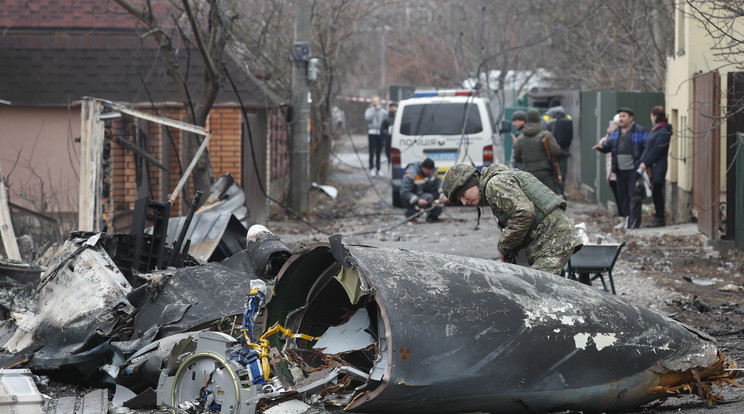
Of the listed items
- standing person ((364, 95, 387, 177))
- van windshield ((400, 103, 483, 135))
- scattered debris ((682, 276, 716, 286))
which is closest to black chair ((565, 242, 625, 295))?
scattered debris ((682, 276, 716, 286))

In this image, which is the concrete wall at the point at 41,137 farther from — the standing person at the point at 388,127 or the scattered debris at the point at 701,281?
the standing person at the point at 388,127

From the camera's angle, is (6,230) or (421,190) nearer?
(6,230)

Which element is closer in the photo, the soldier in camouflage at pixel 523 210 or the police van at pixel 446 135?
the soldier in camouflage at pixel 523 210

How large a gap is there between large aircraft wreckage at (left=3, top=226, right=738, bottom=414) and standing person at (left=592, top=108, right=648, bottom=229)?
8.38 metres

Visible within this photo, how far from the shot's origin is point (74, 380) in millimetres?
6820

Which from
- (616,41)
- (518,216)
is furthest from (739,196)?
(616,41)

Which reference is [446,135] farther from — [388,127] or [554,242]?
[554,242]

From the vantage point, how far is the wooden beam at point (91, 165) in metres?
9.63

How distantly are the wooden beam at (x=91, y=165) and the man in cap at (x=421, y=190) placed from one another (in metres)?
6.98

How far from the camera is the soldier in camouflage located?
249 inches

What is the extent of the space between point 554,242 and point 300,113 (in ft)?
Answer: 34.6

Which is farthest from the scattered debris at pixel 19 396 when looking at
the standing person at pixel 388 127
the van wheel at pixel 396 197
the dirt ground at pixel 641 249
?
the standing person at pixel 388 127

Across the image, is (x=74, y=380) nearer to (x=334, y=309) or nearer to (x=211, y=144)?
(x=334, y=309)

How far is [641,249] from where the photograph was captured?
481 inches
